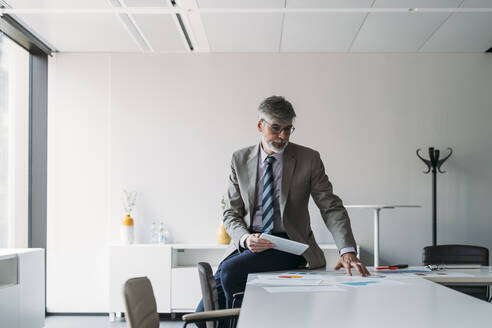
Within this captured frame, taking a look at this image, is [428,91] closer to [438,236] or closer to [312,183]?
[438,236]

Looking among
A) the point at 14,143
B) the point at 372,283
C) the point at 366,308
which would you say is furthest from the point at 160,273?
the point at 366,308

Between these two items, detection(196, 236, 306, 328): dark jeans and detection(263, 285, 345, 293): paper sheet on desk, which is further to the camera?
→ detection(196, 236, 306, 328): dark jeans

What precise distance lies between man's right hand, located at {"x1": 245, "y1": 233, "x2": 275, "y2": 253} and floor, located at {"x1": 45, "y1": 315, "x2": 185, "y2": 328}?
3.19 m

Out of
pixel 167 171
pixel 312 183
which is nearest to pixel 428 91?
pixel 167 171

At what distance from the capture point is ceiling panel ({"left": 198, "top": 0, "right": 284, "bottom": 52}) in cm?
475

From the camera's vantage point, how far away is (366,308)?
1.58 m

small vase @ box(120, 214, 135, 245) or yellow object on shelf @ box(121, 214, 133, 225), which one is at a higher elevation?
yellow object on shelf @ box(121, 214, 133, 225)

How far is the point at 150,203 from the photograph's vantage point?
19.8 feet

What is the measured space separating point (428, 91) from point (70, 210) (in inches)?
162

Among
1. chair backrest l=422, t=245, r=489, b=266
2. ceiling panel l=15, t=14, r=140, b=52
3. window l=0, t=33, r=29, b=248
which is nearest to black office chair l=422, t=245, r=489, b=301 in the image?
chair backrest l=422, t=245, r=489, b=266

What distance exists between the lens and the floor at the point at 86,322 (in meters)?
5.44

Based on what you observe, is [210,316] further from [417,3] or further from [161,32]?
[161,32]

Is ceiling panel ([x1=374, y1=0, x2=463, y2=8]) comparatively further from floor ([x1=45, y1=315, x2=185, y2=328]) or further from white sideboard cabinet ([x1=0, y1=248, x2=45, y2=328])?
white sideboard cabinet ([x1=0, y1=248, x2=45, y2=328])

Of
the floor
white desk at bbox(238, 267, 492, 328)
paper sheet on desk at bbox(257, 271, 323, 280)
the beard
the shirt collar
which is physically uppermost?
the beard
